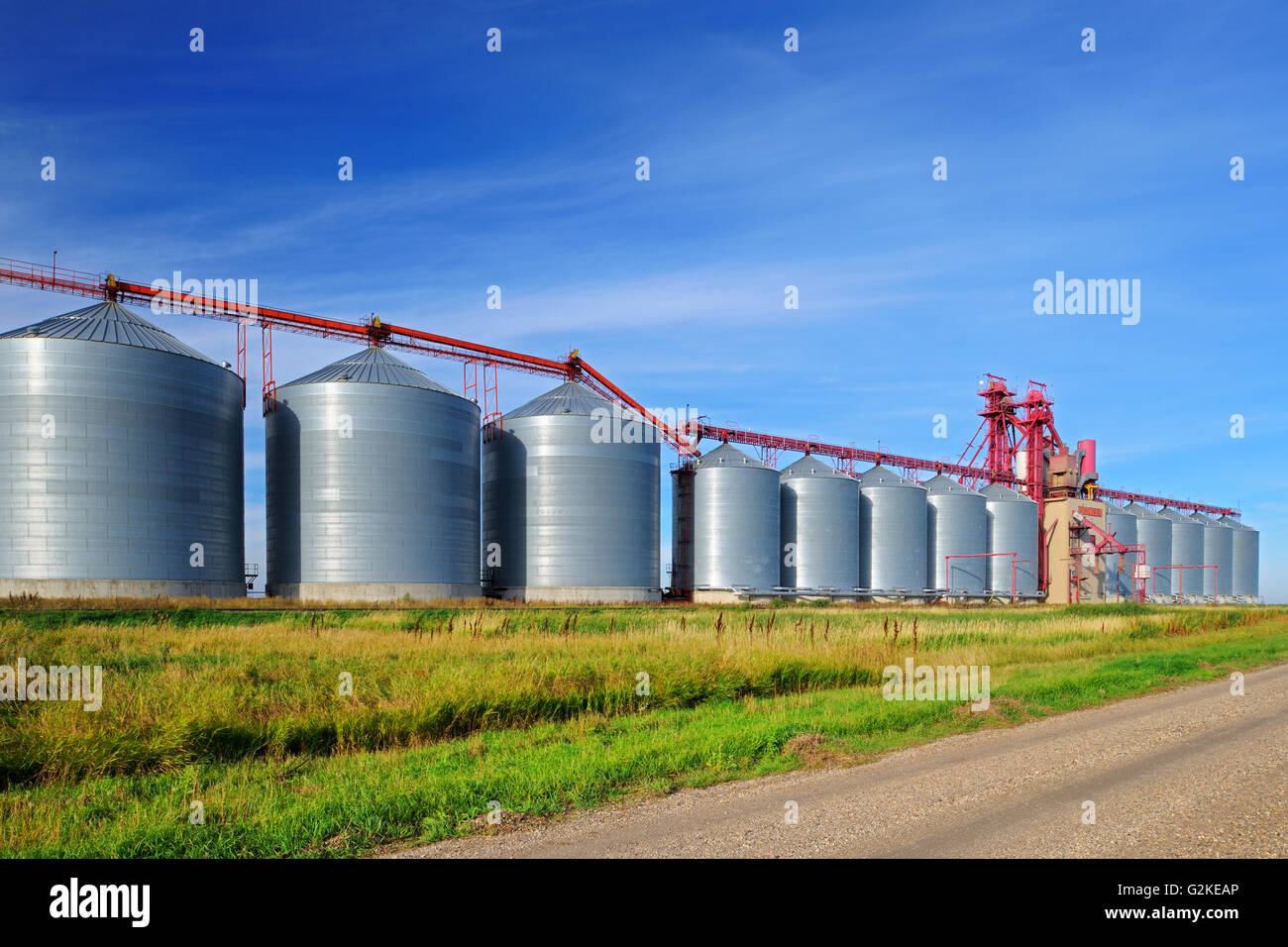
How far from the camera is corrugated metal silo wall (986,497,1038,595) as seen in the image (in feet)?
267

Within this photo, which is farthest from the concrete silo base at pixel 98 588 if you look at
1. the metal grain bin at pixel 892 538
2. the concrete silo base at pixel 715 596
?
the metal grain bin at pixel 892 538

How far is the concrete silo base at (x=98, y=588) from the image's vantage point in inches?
1485

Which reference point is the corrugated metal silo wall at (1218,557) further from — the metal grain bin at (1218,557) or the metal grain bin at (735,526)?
the metal grain bin at (735,526)

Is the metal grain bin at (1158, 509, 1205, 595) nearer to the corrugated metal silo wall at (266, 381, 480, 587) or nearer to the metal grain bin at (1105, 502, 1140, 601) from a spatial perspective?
the metal grain bin at (1105, 502, 1140, 601)

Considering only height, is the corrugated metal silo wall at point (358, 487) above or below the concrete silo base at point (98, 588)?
above

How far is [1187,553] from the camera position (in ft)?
355

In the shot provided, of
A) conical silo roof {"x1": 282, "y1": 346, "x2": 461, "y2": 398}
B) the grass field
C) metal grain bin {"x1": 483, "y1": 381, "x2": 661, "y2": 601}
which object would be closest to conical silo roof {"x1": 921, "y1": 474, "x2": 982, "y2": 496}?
metal grain bin {"x1": 483, "y1": 381, "x2": 661, "y2": 601}

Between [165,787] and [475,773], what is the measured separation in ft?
12.0

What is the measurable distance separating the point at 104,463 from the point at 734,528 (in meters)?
40.3

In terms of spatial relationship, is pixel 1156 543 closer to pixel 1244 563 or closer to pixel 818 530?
pixel 1244 563

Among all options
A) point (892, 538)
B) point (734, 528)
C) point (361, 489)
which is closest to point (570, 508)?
point (361, 489)

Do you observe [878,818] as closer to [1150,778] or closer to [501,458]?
[1150,778]

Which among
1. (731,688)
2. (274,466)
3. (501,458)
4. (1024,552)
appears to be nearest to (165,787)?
(731,688)

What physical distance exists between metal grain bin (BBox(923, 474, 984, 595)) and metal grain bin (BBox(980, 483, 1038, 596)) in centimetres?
262
